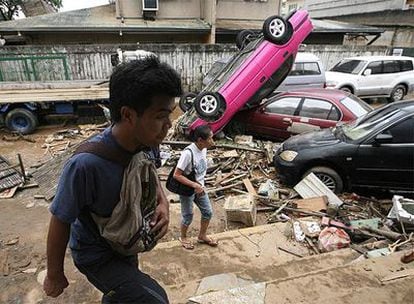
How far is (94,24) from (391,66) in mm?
13403

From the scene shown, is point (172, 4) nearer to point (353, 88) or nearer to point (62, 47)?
point (62, 47)

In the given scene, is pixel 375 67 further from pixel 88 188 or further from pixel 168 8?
pixel 88 188

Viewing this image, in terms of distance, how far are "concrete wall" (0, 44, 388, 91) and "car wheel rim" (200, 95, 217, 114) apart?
716 cm

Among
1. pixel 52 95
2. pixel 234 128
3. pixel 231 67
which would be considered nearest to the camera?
pixel 231 67

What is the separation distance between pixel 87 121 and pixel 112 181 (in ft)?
30.1

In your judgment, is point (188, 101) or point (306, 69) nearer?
point (188, 101)

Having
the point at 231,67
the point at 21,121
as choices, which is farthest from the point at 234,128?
the point at 21,121

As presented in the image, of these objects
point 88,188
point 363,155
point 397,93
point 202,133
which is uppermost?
point 88,188

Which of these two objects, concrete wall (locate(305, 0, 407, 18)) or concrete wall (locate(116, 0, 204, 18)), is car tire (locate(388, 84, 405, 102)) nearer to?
concrete wall (locate(116, 0, 204, 18))

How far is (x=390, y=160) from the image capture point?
16.8 ft

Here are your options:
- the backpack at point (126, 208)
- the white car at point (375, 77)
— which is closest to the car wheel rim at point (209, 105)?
the backpack at point (126, 208)

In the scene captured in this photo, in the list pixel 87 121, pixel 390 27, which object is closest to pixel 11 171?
pixel 87 121

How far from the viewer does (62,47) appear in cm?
1274

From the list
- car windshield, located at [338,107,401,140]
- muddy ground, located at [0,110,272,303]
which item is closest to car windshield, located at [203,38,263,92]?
muddy ground, located at [0,110,272,303]
